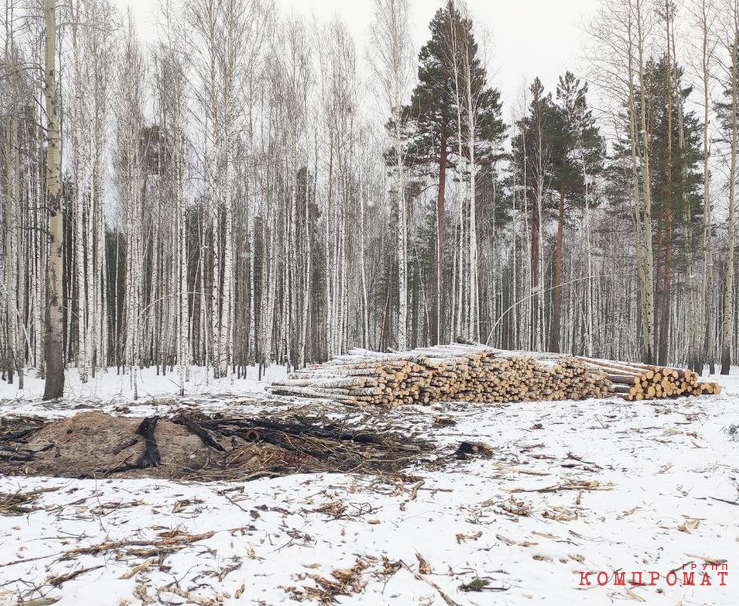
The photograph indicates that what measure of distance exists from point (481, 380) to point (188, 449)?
20.8ft

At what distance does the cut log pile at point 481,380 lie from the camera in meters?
8.90

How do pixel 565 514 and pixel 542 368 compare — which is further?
pixel 542 368

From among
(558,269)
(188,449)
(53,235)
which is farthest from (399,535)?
(558,269)

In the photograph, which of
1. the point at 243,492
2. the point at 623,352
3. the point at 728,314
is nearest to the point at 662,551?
the point at 243,492

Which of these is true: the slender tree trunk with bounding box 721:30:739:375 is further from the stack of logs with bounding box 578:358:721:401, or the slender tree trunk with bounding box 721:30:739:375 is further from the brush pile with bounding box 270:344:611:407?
the brush pile with bounding box 270:344:611:407

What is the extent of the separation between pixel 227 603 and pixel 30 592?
3.17 ft

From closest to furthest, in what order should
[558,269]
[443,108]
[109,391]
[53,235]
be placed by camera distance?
1. [53,235]
2. [109,391]
3. [443,108]
4. [558,269]

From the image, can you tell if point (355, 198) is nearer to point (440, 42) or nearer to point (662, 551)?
point (440, 42)

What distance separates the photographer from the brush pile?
29.1ft

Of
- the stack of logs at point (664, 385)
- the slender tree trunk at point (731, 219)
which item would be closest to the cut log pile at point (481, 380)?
the stack of logs at point (664, 385)

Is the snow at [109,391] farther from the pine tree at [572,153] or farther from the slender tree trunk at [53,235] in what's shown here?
the pine tree at [572,153]

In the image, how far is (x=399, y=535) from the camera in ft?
10.2

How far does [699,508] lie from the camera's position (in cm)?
361

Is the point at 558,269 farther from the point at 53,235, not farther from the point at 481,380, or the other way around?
the point at 53,235
